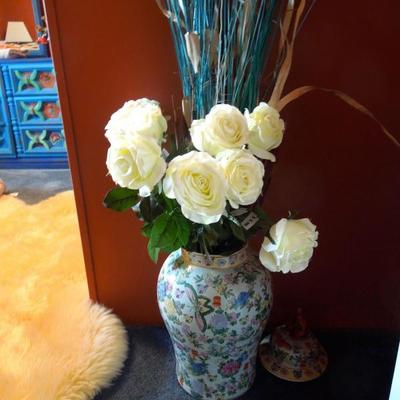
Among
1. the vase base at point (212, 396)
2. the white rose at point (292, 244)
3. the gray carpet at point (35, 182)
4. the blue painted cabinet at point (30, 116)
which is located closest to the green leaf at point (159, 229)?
the white rose at point (292, 244)

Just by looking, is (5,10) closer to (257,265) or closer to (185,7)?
(185,7)

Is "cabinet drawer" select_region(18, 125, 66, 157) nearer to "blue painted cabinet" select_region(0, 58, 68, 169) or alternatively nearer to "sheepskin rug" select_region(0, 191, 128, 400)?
"blue painted cabinet" select_region(0, 58, 68, 169)

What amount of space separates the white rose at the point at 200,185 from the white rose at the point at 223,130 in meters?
0.04

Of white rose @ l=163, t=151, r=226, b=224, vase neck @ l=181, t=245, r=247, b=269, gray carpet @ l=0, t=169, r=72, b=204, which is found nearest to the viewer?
white rose @ l=163, t=151, r=226, b=224

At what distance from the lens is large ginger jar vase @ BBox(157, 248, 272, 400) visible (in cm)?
107

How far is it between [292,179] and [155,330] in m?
0.68

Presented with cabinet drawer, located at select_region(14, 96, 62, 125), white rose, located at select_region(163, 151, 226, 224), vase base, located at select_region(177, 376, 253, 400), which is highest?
white rose, located at select_region(163, 151, 226, 224)

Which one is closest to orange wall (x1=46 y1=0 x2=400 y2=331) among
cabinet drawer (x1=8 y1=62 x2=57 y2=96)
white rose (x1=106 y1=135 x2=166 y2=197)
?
white rose (x1=106 y1=135 x2=166 y2=197)

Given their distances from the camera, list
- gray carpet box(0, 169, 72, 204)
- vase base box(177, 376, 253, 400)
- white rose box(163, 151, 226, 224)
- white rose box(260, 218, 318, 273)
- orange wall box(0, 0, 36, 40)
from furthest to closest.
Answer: orange wall box(0, 0, 36, 40) < gray carpet box(0, 169, 72, 204) < vase base box(177, 376, 253, 400) < white rose box(260, 218, 318, 273) < white rose box(163, 151, 226, 224)

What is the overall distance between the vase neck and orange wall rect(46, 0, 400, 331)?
0.30 m

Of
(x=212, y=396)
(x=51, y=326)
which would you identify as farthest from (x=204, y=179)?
(x=51, y=326)

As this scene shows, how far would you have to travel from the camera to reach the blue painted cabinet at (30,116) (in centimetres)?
285

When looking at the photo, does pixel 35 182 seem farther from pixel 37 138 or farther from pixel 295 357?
pixel 295 357

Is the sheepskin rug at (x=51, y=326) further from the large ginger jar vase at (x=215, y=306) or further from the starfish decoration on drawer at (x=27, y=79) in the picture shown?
the starfish decoration on drawer at (x=27, y=79)
